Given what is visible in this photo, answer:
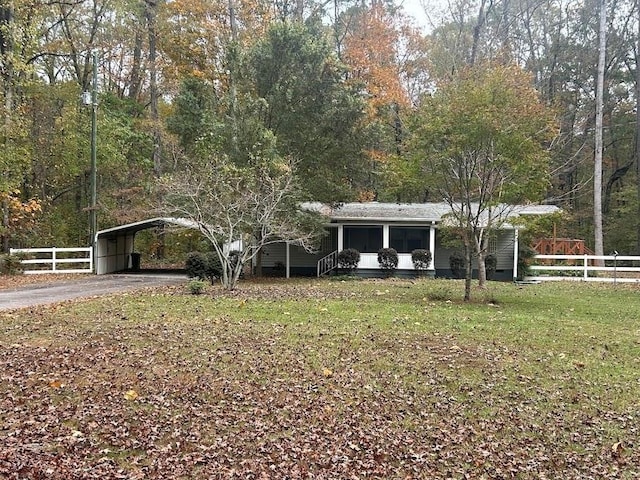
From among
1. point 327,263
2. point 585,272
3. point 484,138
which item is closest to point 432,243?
point 327,263

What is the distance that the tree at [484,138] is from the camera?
11.2 m

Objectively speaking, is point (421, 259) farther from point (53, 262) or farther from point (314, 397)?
point (314, 397)

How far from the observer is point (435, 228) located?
21031mm

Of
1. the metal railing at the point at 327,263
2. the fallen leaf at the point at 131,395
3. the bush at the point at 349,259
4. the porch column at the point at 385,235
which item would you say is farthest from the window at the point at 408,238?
the fallen leaf at the point at 131,395

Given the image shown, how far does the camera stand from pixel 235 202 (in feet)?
49.3

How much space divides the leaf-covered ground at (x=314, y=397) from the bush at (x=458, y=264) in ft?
34.7

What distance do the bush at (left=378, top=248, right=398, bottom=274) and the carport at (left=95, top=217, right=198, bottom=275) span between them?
7.29 m

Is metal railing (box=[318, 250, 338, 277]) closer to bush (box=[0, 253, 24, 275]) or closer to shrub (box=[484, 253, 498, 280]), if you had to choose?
shrub (box=[484, 253, 498, 280])

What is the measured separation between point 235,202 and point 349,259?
6.34 metres

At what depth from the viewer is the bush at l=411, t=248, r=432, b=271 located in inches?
792

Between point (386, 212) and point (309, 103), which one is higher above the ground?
point (309, 103)

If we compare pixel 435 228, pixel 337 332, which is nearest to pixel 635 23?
pixel 435 228

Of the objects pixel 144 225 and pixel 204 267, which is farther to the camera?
pixel 144 225

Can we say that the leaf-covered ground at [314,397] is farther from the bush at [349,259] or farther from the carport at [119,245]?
the carport at [119,245]
